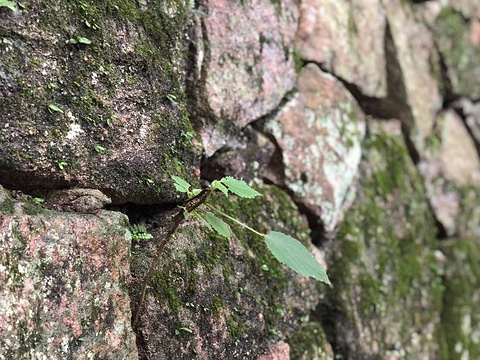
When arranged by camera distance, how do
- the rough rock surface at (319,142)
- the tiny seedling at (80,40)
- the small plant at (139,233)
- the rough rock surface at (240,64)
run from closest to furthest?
A: the tiny seedling at (80,40) < the small plant at (139,233) < the rough rock surface at (240,64) < the rough rock surface at (319,142)

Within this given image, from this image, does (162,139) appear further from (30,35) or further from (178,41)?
(30,35)

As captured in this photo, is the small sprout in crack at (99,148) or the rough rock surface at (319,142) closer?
the small sprout in crack at (99,148)

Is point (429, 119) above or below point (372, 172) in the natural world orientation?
above

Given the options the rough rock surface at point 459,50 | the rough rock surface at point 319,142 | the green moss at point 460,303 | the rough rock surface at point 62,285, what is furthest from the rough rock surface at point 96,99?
the rough rock surface at point 459,50

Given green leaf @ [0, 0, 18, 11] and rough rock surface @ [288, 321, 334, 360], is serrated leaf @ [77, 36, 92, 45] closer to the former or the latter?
green leaf @ [0, 0, 18, 11]

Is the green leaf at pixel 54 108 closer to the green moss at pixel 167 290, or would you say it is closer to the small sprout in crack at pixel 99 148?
the small sprout in crack at pixel 99 148

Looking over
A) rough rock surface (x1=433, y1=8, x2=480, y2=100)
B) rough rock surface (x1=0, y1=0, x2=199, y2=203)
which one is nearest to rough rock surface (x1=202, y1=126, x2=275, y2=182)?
rough rock surface (x1=0, y1=0, x2=199, y2=203)

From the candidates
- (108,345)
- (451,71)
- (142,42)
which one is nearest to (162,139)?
(142,42)

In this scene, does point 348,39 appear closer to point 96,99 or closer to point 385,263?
point 385,263
